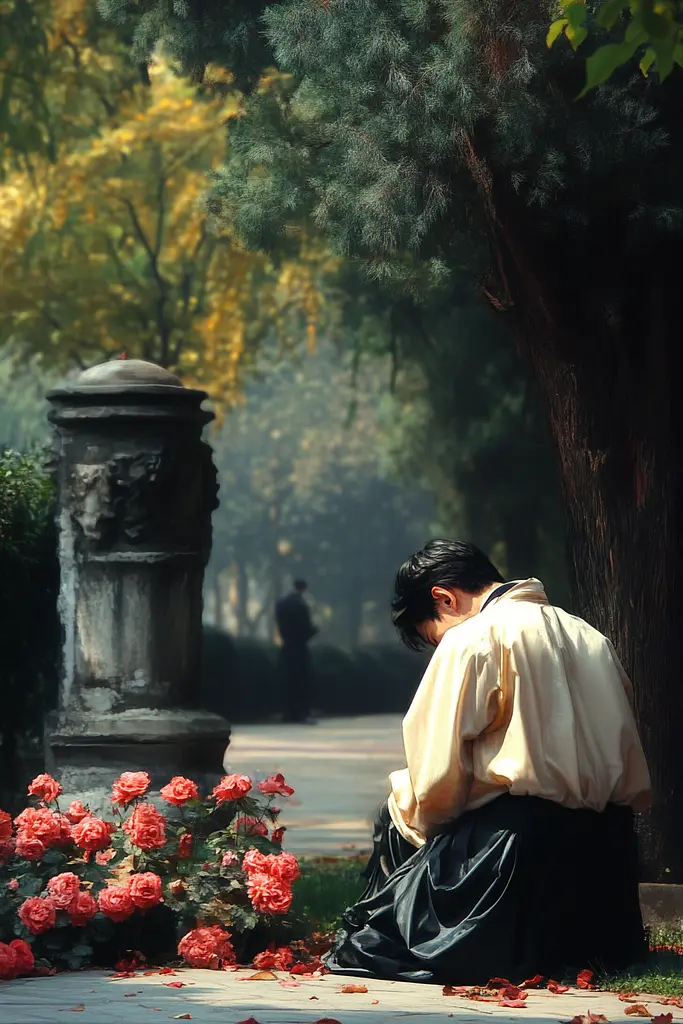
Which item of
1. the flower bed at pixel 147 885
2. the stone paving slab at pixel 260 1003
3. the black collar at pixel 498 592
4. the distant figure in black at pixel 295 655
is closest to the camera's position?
the stone paving slab at pixel 260 1003

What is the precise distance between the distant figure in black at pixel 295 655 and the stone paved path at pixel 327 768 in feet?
1.57

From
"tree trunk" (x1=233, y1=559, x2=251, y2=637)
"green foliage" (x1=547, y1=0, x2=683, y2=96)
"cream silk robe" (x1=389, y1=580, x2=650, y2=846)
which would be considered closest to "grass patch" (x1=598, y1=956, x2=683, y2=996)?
"cream silk robe" (x1=389, y1=580, x2=650, y2=846)

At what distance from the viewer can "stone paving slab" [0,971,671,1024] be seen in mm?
5555

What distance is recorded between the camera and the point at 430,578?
6754 millimetres

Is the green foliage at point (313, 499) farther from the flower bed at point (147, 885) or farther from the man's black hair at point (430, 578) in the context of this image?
the man's black hair at point (430, 578)

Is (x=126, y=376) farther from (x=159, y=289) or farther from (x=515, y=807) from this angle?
(x=159, y=289)

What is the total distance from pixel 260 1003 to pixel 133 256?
68.7ft

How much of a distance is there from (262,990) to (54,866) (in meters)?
1.25

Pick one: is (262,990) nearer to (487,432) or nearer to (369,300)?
(369,300)

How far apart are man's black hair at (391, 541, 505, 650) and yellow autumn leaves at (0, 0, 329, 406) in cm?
1700

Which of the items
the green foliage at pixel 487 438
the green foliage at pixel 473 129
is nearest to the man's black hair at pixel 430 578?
the green foliage at pixel 473 129

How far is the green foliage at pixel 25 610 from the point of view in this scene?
892 cm

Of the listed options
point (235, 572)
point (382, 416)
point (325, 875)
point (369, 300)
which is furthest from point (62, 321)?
point (235, 572)

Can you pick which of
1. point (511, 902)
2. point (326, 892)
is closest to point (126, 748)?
point (326, 892)
